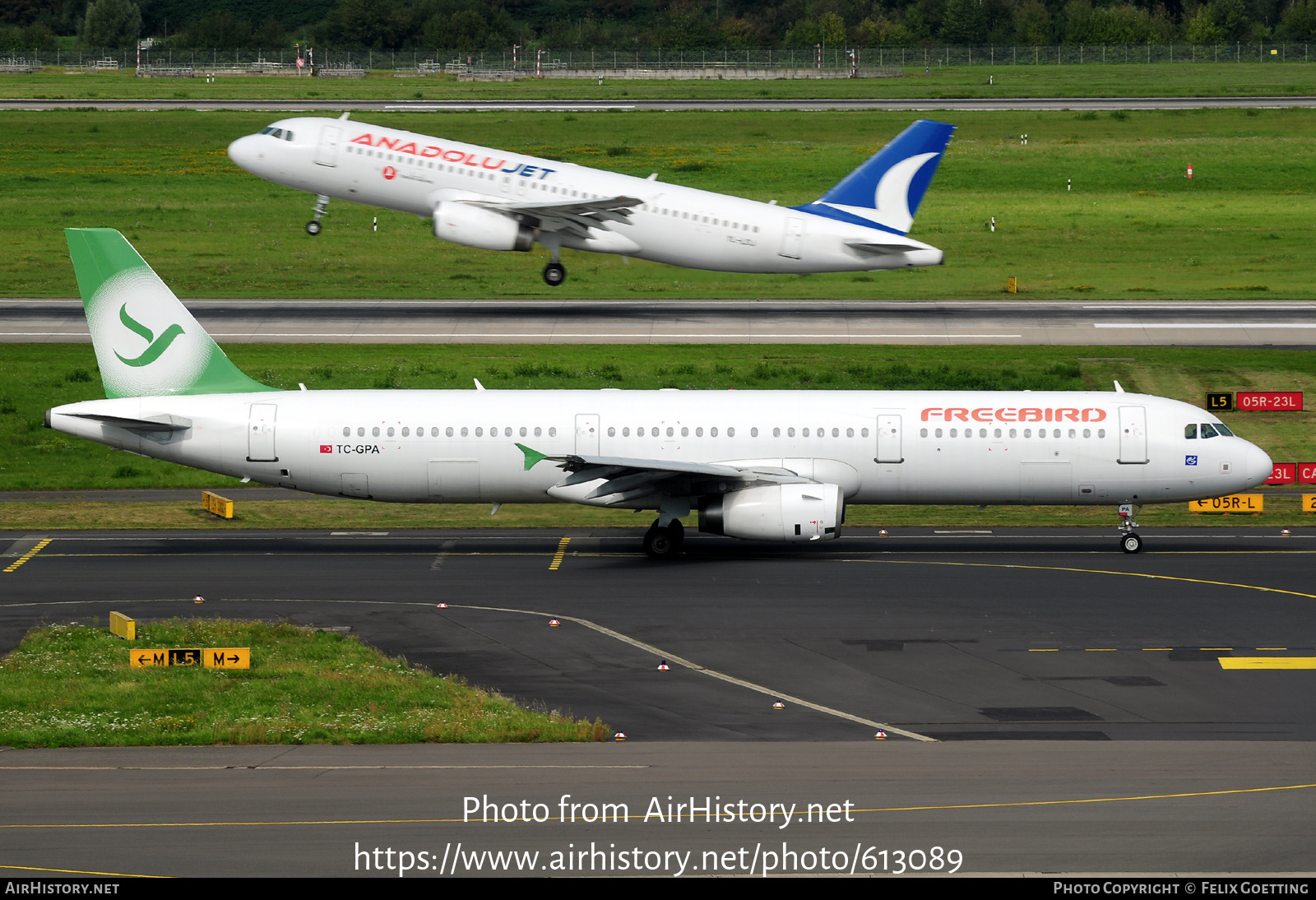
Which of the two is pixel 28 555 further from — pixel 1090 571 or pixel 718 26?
pixel 718 26

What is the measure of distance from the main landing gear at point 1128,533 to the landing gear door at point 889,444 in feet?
20.0

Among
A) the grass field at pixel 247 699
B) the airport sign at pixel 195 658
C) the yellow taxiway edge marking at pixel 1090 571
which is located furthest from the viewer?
the yellow taxiway edge marking at pixel 1090 571

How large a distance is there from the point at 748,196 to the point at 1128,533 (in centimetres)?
5611

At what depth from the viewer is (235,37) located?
172750 millimetres

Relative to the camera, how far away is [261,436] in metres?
41.0

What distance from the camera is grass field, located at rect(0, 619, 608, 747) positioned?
26250mm

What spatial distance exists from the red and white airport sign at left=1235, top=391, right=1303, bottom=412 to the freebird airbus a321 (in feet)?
47.6

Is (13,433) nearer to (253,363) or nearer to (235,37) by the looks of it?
(253,363)

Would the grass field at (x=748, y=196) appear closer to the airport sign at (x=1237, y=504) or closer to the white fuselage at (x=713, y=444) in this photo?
the airport sign at (x=1237, y=504)

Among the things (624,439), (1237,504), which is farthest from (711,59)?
(624,439)

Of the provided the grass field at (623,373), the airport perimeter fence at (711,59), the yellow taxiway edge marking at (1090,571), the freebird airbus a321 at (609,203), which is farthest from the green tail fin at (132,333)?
the airport perimeter fence at (711,59)

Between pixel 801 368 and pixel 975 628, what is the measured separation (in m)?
25.4

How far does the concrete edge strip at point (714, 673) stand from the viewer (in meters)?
27.1

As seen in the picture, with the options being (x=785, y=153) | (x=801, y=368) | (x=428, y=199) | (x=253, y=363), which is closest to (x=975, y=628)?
(x=801, y=368)
